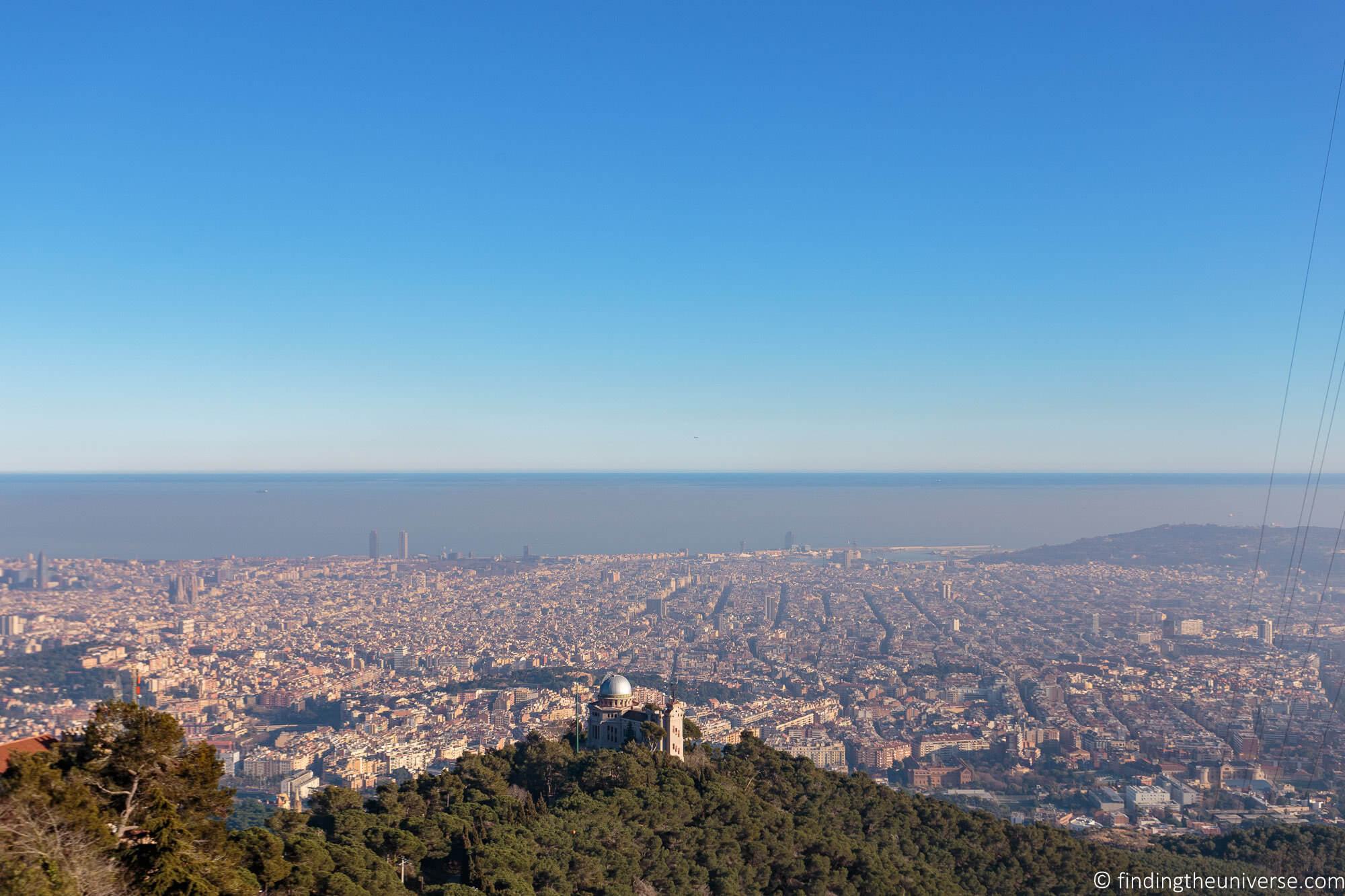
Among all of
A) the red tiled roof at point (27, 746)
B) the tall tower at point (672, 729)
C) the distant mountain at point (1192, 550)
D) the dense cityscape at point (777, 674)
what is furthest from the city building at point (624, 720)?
the distant mountain at point (1192, 550)

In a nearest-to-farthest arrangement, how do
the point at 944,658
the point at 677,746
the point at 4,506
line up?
1. the point at 677,746
2. the point at 944,658
3. the point at 4,506

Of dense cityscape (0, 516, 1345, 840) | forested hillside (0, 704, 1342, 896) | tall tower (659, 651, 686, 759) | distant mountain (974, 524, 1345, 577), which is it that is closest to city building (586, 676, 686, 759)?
tall tower (659, 651, 686, 759)

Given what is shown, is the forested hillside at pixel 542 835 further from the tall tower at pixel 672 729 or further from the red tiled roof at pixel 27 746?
the red tiled roof at pixel 27 746

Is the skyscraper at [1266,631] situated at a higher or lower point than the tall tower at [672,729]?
lower

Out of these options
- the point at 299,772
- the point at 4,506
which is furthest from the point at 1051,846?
the point at 4,506

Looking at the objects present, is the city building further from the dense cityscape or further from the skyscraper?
the skyscraper

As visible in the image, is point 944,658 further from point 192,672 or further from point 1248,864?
point 192,672

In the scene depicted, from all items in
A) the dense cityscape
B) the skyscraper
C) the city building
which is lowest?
the dense cityscape
